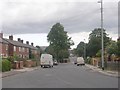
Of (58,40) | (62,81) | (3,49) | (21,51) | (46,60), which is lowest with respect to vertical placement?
(62,81)

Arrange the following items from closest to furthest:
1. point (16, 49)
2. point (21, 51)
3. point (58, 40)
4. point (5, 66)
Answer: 1. point (5, 66)
2. point (16, 49)
3. point (21, 51)
4. point (58, 40)

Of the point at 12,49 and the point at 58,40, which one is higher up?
the point at 58,40

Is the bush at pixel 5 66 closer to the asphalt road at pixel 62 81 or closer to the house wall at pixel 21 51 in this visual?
the asphalt road at pixel 62 81

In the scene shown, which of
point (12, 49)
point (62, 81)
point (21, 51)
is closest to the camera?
point (62, 81)

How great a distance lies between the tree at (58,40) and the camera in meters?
137

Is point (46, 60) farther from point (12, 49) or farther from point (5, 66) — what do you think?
point (12, 49)

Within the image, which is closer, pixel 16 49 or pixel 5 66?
pixel 5 66

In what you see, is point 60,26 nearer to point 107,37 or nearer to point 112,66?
point 107,37

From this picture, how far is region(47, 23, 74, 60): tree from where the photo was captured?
13734cm

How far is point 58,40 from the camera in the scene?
452 feet

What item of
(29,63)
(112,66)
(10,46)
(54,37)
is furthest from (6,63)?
(54,37)

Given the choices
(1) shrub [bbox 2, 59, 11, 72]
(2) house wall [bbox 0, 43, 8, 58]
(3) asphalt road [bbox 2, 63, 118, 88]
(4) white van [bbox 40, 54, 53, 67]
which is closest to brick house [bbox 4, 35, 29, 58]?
(2) house wall [bbox 0, 43, 8, 58]

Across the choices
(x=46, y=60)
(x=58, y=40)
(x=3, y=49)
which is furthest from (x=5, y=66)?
Result: (x=58, y=40)

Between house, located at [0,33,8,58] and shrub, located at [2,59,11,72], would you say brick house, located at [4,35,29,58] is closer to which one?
house, located at [0,33,8,58]
